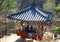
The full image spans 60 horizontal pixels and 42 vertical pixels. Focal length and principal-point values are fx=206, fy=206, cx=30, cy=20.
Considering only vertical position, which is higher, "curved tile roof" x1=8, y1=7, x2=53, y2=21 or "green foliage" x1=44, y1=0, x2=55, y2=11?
"green foliage" x1=44, y1=0, x2=55, y2=11

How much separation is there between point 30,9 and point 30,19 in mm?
856

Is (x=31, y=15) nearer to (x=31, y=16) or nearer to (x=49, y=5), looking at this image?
(x=31, y=16)

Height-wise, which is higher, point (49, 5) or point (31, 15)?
point (49, 5)

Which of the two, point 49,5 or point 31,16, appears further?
point 49,5

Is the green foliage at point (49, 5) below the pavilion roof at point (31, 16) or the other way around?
the other way around

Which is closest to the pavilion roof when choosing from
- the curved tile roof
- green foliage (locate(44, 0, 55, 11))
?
the curved tile roof

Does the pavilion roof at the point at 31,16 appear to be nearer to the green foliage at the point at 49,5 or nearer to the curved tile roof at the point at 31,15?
the curved tile roof at the point at 31,15

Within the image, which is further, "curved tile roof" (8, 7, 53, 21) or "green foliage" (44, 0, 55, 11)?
"green foliage" (44, 0, 55, 11)

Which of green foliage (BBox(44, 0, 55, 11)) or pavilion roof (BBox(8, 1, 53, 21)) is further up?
green foliage (BBox(44, 0, 55, 11))

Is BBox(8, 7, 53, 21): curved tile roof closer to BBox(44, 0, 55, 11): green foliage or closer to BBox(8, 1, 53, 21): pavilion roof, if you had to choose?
BBox(8, 1, 53, 21): pavilion roof

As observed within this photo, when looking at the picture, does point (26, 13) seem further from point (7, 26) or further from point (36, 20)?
point (7, 26)

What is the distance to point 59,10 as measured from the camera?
17.0 metres

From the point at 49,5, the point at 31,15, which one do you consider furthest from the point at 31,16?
the point at 49,5

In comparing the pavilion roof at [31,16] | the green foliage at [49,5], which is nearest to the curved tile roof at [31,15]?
the pavilion roof at [31,16]
